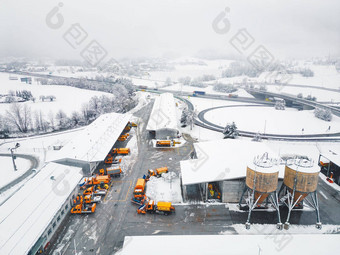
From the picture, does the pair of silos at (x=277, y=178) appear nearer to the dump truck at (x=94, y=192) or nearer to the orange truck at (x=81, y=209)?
the orange truck at (x=81, y=209)

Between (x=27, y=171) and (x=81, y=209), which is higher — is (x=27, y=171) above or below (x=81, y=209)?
above

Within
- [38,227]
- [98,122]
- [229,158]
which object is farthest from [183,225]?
[98,122]

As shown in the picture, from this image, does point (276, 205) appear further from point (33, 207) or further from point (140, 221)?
point (33, 207)

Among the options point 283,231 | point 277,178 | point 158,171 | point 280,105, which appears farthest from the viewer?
point 280,105

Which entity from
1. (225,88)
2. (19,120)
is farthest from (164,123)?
(225,88)

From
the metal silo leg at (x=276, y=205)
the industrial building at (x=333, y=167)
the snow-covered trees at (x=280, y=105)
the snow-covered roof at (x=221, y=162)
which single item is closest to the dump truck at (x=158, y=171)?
the snow-covered roof at (x=221, y=162)

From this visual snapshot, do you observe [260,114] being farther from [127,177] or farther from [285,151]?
[127,177]
